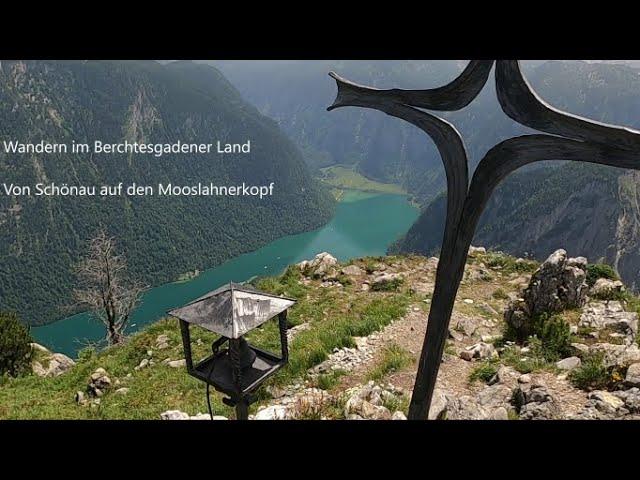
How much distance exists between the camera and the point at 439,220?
110625mm

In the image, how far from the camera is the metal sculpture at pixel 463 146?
3.10m

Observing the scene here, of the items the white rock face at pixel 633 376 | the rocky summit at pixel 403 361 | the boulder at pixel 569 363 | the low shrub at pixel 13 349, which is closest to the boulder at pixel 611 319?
the rocky summit at pixel 403 361

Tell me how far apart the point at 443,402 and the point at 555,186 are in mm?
101107

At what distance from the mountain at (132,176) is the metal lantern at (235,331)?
87.8 meters

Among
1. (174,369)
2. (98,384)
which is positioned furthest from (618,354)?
(98,384)

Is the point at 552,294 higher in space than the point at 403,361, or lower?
higher

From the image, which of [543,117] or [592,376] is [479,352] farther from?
[543,117]

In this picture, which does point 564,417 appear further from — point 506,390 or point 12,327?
point 12,327

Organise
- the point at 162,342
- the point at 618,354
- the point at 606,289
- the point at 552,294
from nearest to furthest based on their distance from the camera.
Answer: the point at 618,354 → the point at 552,294 → the point at 606,289 → the point at 162,342

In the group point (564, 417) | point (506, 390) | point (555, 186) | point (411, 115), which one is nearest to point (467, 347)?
point (506, 390)

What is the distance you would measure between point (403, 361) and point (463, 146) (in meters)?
5.28

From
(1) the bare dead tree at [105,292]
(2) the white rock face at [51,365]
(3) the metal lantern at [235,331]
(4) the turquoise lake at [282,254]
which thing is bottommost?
(4) the turquoise lake at [282,254]

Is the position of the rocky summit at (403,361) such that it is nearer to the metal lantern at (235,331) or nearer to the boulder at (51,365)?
the boulder at (51,365)

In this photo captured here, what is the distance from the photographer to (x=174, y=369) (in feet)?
30.0
